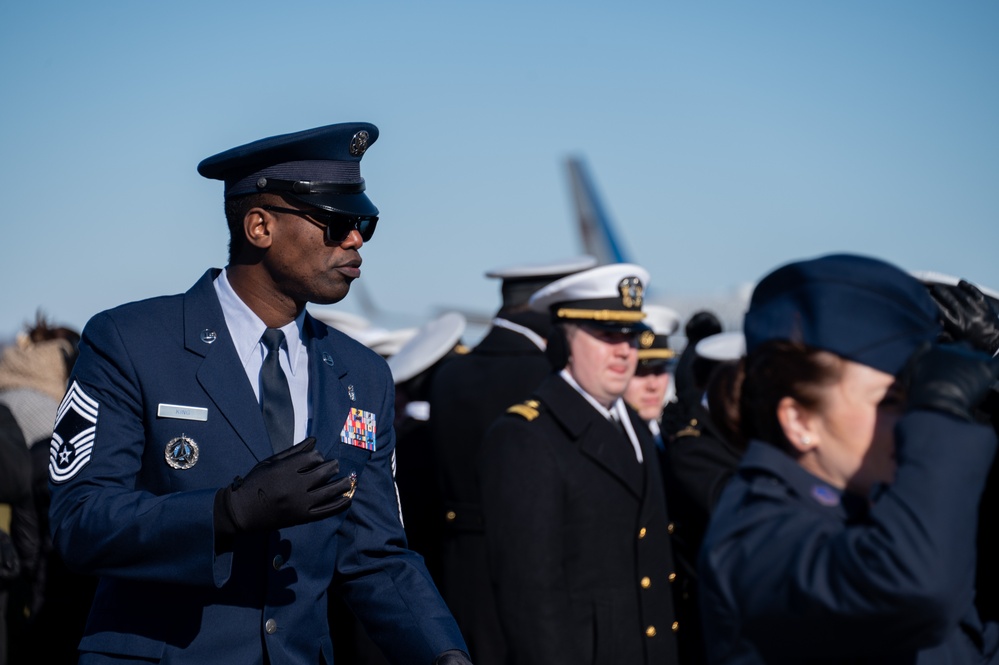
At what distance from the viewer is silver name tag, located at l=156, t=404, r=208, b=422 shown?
2.93 meters

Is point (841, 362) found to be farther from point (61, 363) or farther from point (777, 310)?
point (61, 363)

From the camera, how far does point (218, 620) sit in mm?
2904

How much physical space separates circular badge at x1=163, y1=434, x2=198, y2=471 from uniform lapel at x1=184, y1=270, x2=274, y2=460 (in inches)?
4.4

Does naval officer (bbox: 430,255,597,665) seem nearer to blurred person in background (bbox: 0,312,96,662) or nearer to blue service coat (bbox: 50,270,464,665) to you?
blurred person in background (bbox: 0,312,96,662)

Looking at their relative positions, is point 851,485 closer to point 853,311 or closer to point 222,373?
point 853,311

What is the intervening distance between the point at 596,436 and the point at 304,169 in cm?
167

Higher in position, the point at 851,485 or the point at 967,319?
the point at 967,319

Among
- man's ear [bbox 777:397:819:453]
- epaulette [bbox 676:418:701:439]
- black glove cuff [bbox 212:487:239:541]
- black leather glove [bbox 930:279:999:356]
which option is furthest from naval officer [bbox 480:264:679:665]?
man's ear [bbox 777:397:819:453]

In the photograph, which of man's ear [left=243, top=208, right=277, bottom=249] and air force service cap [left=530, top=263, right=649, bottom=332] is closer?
man's ear [left=243, top=208, right=277, bottom=249]

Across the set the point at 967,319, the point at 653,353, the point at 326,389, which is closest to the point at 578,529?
the point at 326,389

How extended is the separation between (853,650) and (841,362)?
48 cm

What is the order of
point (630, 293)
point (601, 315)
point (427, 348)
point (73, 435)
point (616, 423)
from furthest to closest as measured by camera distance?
1. point (427, 348)
2. point (630, 293)
3. point (601, 315)
4. point (616, 423)
5. point (73, 435)

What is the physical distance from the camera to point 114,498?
274cm

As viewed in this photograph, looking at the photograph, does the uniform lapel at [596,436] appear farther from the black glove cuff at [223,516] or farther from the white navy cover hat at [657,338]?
the white navy cover hat at [657,338]
